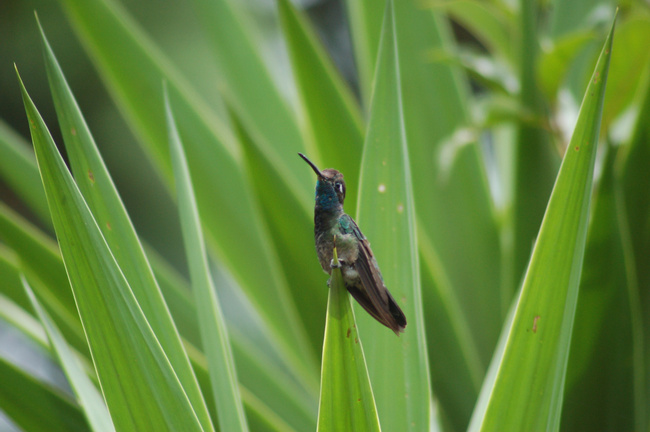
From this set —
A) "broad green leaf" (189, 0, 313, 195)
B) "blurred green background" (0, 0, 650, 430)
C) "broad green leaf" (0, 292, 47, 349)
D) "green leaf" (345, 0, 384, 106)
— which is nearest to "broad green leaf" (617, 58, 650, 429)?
"blurred green background" (0, 0, 650, 430)

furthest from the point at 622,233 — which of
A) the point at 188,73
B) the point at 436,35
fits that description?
the point at 188,73

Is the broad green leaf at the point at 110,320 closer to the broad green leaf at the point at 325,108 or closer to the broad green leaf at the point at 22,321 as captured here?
the broad green leaf at the point at 22,321

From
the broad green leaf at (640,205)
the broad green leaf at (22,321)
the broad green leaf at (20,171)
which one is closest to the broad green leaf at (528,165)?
the broad green leaf at (640,205)

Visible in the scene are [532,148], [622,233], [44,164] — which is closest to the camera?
[44,164]

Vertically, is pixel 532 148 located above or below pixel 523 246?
above

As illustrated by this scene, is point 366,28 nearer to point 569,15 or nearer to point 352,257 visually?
point 569,15

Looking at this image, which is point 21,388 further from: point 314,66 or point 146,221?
point 146,221

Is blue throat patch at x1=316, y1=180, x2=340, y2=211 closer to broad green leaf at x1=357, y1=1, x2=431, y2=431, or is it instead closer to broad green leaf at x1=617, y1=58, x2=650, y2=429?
broad green leaf at x1=357, y1=1, x2=431, y2=431

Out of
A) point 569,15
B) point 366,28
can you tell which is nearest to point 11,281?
point 366,28
